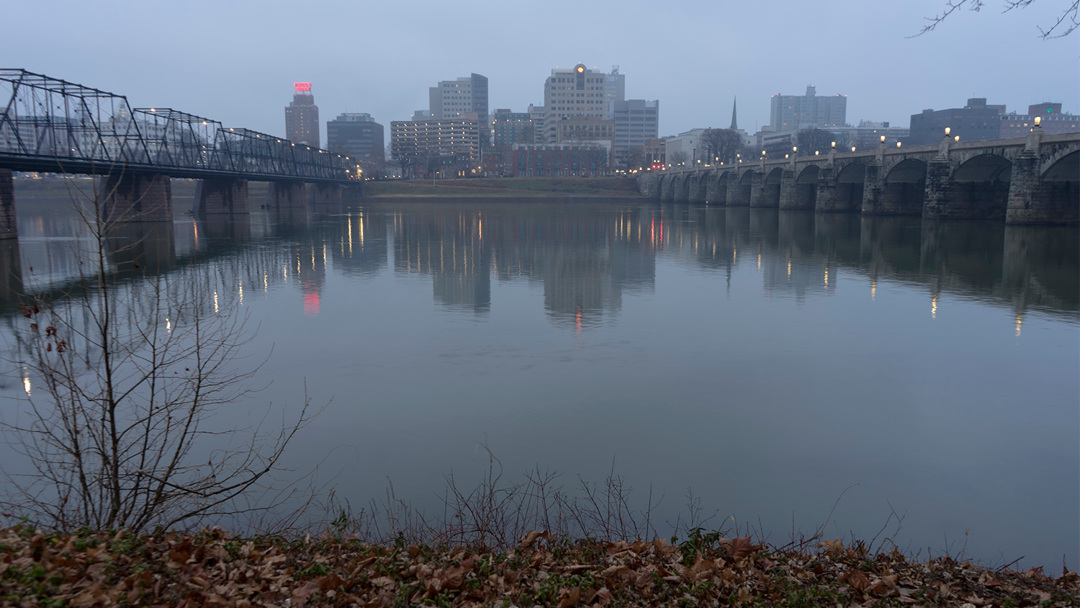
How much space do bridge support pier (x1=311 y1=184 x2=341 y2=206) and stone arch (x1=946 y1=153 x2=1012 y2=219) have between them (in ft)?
352

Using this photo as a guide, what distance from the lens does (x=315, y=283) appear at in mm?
29203

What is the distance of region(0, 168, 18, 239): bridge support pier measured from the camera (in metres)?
44.0

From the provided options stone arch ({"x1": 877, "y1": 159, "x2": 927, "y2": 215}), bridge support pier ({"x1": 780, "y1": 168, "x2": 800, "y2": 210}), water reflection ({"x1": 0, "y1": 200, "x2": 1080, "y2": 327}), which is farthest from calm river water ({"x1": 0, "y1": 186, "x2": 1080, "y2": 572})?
bridge support pier ({"x1": 780, "y1": 168, "x2": 800, "y2": 210})

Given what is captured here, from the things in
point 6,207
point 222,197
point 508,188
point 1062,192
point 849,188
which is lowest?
point 6,207

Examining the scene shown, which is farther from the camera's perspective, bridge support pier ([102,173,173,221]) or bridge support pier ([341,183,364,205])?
bridge support pier ([341,183,364,205])

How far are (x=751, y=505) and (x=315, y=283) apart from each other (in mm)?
23529

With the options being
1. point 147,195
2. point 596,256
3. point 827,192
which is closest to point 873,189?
point 827,192

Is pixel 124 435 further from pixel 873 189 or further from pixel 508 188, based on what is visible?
pixel 508 188

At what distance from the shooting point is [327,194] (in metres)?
141

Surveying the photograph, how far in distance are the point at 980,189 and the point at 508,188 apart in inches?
4302

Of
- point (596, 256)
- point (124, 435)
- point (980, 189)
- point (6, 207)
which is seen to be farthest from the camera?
point (980, 189)

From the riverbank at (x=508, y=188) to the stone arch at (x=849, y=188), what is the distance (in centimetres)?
6507

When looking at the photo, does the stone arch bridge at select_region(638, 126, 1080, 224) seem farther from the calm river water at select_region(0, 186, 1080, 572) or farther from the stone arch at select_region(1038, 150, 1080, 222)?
the calm river water at select_region(0, 186, 1080, 572)

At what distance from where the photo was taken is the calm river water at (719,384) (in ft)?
32.2
